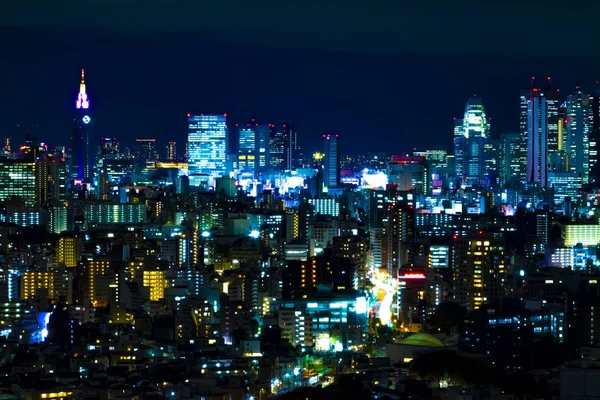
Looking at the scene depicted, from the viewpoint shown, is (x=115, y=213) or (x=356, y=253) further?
(x=115, y=213)

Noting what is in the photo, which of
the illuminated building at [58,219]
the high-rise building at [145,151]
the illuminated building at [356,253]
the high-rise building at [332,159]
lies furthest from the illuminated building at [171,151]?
the illuminated building at [356,253]

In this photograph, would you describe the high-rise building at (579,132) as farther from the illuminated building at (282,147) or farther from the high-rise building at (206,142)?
the high-rise building at (206,142)

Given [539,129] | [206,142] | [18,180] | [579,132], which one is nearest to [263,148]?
[206,142]

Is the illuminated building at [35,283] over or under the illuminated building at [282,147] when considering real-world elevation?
under

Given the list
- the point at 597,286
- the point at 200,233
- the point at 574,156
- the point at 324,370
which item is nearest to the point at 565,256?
the point at 597,286

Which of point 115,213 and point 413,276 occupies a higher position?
point 115,213

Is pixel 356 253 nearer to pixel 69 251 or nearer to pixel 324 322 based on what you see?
pixel 69 251

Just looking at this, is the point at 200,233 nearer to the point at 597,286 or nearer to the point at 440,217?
the point at 440,217
